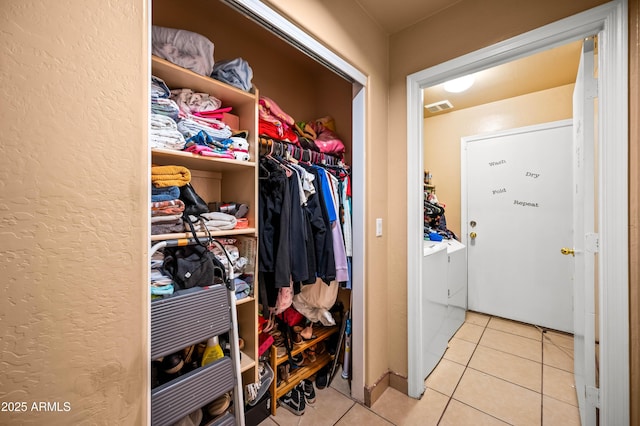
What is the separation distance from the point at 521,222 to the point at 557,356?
4.17ft

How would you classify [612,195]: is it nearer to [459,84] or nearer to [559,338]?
[459,84]

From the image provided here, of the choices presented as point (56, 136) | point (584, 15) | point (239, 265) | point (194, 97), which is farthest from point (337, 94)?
point (56, 136)

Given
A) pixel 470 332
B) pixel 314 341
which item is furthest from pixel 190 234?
pixel 470 332

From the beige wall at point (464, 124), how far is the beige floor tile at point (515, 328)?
0.98 meters

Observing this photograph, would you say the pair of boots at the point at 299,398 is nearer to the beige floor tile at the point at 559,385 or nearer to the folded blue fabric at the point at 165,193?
the folded blue fabric at the point at 165,193

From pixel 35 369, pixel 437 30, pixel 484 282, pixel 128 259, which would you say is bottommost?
pixel 484 282

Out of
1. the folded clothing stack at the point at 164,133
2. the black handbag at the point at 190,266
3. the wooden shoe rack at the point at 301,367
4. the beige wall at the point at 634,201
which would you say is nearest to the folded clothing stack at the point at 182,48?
the folded clothing stack at the point at 164,133

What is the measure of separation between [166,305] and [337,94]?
79.3 inches

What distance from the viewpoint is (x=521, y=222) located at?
2748 millimetres

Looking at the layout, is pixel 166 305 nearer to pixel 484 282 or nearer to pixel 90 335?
pixel 90 335

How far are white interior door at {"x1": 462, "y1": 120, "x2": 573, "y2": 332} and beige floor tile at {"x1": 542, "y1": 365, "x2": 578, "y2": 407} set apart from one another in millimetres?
830

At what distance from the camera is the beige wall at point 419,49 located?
4.36 ft

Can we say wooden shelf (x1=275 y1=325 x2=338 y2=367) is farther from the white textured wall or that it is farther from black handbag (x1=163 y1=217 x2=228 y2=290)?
the white textured wall

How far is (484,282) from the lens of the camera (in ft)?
9.70
